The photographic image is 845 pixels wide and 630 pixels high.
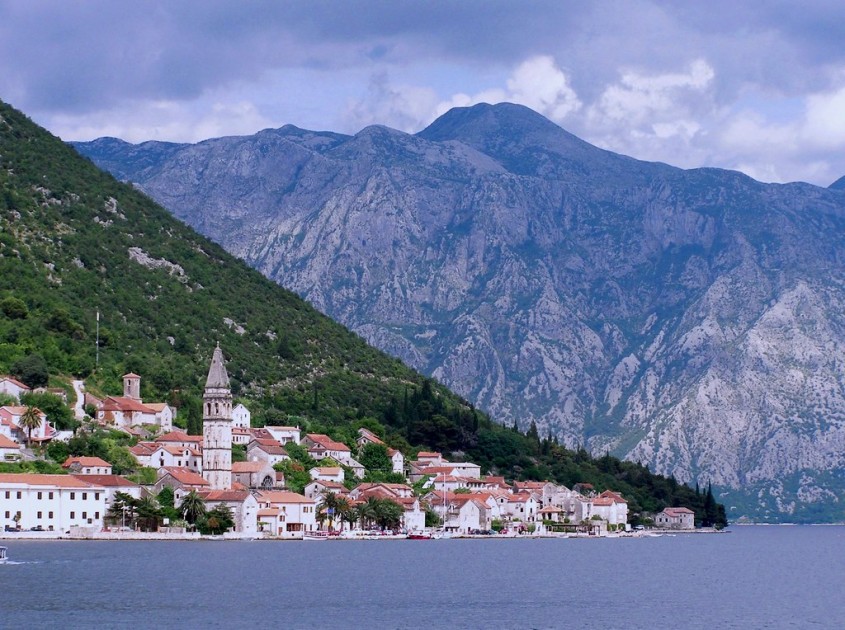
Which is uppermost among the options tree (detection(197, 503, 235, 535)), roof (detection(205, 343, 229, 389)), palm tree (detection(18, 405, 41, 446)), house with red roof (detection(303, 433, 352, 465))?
roof (detection(205, 343, 229, 389))

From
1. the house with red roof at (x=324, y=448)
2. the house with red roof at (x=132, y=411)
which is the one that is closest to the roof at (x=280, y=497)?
the house with red roof at (x=132, y=411)

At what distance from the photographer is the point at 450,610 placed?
78625 millimetres

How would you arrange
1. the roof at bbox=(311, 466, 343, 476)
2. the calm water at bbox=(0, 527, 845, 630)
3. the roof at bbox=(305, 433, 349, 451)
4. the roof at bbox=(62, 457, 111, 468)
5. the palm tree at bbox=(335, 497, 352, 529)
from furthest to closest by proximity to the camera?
the roof at bbox=(305, 433, 349, 451) → the roof at bbox=(311, 466, 343, 476) → the palm tree at bbox=(335, 497, 352, 529) → the roof at bbox=(62, 457, 111, 468) → the calm water at bbox=(0, 527, 845, 630)

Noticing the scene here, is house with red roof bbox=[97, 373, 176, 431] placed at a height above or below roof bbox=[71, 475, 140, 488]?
above

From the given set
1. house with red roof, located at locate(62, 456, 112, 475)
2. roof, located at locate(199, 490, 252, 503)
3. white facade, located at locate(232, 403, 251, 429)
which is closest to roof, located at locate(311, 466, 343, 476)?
white facade, located at locate(232, 403, 251, 429)

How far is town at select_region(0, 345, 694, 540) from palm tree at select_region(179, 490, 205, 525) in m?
0.12

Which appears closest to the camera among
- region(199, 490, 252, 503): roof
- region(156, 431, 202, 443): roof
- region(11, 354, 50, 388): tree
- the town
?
the town

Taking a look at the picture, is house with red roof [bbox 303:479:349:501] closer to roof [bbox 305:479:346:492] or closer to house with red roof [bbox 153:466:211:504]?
roof [bbox 305:479:346:492]

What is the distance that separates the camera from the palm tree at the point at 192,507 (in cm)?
12888

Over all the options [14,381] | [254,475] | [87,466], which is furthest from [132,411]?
[87,466]

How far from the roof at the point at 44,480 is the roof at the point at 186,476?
10423 mm

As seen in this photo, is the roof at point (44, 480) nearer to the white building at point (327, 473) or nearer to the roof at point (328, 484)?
the roof at point (328, 484)

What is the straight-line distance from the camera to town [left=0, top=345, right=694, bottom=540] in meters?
124

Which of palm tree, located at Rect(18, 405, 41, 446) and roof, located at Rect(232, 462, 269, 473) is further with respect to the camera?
roof, located at Rect(232, 462, 269, 473)
